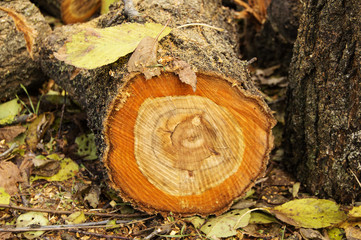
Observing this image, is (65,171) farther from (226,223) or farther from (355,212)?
(355,212)

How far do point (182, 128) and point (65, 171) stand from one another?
972 mm

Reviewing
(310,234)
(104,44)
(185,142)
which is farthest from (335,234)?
(104,44)

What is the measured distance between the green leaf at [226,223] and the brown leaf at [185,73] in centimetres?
81

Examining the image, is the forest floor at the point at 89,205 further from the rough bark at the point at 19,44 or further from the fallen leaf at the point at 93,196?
the rough bark at the point at 19,44

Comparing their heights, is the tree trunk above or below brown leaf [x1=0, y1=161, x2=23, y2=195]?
above

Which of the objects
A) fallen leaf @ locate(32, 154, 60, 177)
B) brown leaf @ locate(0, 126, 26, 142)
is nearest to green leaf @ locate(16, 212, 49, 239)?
fallen leaf @ locate(32, 154, 60, 177)

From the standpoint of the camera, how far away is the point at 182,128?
1.85 m

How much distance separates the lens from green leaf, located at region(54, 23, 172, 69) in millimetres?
1821

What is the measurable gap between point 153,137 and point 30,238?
835 millimetres

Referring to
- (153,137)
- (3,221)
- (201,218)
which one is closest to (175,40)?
(153,137)

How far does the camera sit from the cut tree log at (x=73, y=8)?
314cm

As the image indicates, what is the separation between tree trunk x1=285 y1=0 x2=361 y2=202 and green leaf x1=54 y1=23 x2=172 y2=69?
34.0 inches

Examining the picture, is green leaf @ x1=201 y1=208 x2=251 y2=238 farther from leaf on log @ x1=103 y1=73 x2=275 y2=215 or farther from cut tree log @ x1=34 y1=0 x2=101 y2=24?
cut tree log @ x1=34 y1=0 x2=101 y2=24

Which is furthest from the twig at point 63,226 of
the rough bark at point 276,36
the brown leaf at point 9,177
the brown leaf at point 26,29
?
the rough bark at point 276,36
